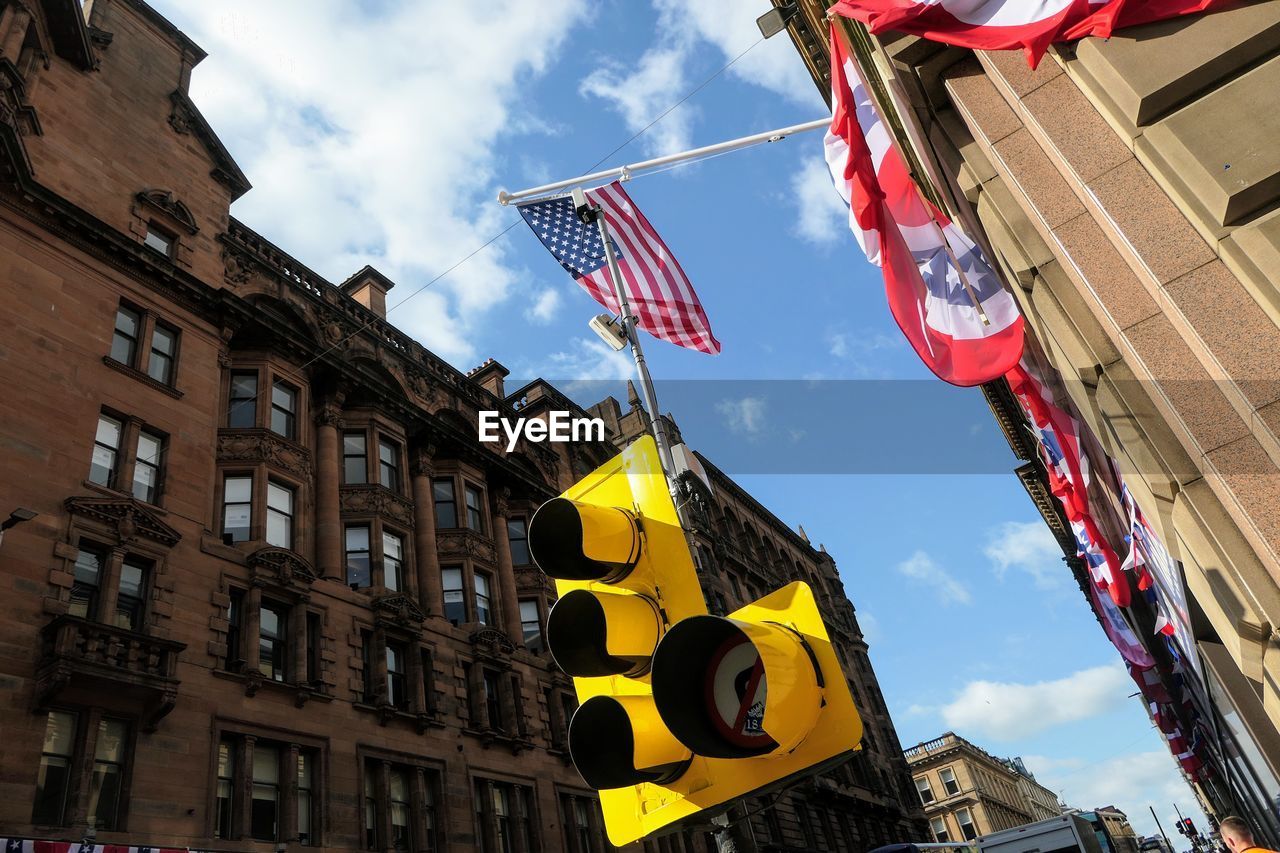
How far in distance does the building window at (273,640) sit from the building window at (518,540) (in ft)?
37.0

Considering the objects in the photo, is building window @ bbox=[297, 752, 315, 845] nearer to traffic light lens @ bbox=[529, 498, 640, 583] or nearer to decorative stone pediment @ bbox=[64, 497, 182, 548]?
decorative stone pediment @ bbox=[64, 497, 182, 548]

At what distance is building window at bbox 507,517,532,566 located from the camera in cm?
3173

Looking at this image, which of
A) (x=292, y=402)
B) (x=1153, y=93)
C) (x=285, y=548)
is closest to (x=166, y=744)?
(x=285, y=548)

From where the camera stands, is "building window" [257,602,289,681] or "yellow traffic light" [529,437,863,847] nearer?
"yellow traffic light" [529,437,863,847]

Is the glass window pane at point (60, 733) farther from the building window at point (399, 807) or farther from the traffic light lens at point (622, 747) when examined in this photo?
the traffic light lens at point (622, 747)

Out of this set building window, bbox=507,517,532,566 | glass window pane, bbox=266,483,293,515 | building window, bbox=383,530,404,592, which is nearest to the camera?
glass window pane, bbox=266,483,293,515

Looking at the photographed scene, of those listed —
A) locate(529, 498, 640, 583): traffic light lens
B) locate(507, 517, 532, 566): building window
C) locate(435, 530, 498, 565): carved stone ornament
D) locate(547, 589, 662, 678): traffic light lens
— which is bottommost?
locate(547, 589, 662, 678): traffic light lens

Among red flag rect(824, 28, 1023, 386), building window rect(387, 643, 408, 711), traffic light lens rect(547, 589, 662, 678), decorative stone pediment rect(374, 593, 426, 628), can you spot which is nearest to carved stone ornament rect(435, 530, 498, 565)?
decorative stone pediment rect(374, 593, 426, 628)

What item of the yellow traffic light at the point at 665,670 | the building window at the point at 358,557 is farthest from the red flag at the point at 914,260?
the building window at the point at 358,557

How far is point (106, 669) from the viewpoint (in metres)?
15.3

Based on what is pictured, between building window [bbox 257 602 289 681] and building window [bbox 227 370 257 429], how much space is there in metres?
5.34

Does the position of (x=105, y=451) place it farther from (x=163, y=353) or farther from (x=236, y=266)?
(x=236, y=266)

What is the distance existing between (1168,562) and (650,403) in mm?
7421

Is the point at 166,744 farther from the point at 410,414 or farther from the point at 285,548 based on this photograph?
the point at 410,414
